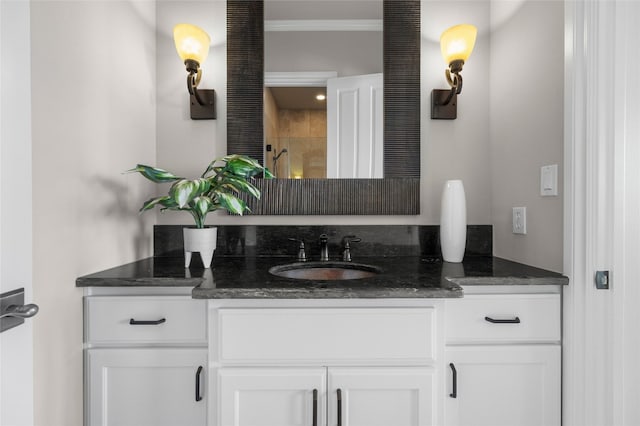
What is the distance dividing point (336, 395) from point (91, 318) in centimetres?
82

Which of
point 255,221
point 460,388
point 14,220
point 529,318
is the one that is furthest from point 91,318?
point 529,318

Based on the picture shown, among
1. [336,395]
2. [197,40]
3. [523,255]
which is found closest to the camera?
[336,395]

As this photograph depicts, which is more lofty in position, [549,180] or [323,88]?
[323,88]

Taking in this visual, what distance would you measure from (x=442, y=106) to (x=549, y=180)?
23.8 inches

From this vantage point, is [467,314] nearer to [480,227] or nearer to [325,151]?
[480,227]

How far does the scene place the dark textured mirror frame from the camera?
5.38ft

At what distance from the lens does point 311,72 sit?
1.61 meters

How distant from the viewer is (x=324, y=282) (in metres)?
1.09

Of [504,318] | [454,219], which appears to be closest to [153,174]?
[454,219]

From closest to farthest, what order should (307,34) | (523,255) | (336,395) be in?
(336,395), (523,255), (307,34)

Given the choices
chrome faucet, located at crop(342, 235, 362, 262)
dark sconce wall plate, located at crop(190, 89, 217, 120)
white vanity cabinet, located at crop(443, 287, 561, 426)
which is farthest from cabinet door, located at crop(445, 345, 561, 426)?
dark sconce wall plate, located at crop(190, 89, 217, 120)

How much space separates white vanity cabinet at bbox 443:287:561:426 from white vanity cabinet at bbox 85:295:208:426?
81 centimetres

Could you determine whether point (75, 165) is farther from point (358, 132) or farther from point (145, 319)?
point (358, 132)

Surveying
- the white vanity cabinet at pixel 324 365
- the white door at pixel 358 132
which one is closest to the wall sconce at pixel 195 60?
the white door at pixel 358 132
